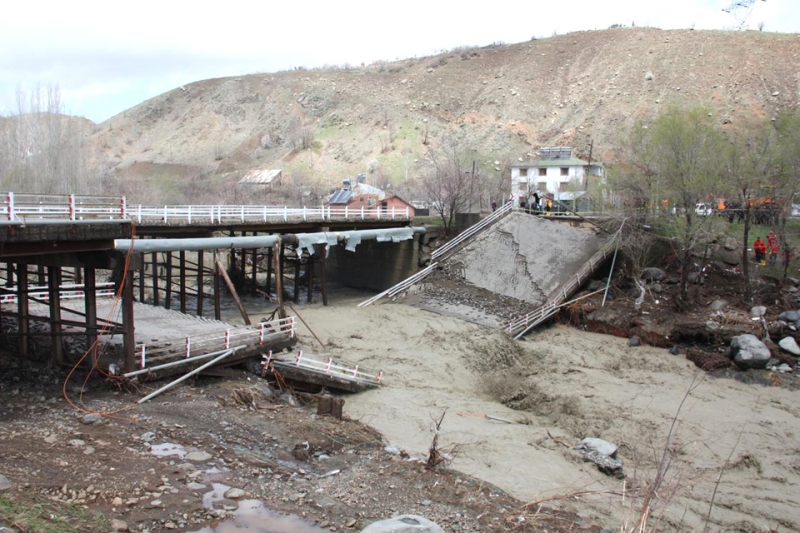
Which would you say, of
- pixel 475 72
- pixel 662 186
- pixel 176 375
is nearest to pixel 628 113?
pixel 475 72

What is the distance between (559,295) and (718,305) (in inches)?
269

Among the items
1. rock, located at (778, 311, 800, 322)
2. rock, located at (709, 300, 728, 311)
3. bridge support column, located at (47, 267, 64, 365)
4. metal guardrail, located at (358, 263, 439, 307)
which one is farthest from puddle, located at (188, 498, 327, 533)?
rock, located at (709, 300, 728, 311)

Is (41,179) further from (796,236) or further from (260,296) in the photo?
(796,236)

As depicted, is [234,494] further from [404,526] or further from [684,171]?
[684,171]

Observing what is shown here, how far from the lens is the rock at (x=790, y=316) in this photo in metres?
24.5

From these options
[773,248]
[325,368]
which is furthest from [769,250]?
[325,368]

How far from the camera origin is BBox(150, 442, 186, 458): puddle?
1074 cm

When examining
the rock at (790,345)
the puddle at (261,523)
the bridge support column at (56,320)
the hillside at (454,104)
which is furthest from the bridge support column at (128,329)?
the hillside at (454,104)

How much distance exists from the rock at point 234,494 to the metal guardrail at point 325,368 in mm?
7357

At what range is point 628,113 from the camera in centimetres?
7438

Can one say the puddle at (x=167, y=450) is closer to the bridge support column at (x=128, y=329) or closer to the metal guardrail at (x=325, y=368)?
the bridge support column at (x=128, y=329)

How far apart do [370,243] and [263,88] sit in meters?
76.0

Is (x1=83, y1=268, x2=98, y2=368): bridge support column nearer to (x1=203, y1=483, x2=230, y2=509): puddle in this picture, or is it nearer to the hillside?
(x1=203, y1=483, x2=230, y2=509): puddle

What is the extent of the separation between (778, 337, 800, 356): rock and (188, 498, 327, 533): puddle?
21.1m
